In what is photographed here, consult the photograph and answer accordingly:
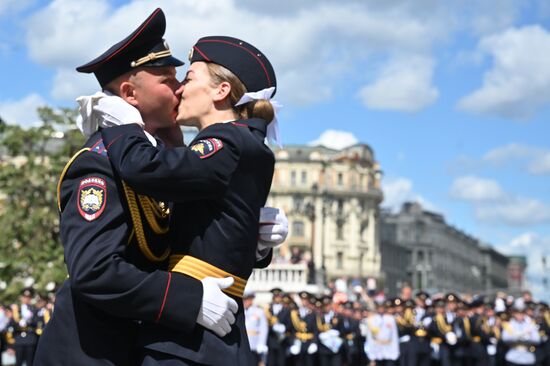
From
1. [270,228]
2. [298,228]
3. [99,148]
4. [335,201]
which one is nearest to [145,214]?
[99,148]

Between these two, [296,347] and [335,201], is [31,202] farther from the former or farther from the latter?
[335,201]

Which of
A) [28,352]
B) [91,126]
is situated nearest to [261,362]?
[28,352]

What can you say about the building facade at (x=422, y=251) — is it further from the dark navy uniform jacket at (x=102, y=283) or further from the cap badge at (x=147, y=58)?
the dark navy uniform jacket at (x=102, y=283)

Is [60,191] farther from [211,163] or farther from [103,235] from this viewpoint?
[211,163]

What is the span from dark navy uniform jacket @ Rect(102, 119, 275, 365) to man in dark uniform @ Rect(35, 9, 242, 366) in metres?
0.09

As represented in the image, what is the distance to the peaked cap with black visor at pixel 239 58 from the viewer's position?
4.51 metres

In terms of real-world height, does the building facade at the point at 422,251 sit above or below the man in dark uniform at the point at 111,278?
above

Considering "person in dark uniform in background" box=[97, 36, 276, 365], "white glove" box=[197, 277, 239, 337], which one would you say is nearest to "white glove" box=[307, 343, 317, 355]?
"person in dark uniform in background" box=[97, 36, 276, 365]

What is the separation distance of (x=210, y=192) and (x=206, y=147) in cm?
19

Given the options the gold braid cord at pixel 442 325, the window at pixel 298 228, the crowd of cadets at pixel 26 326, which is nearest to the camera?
the gold braid cord at pixel 442 325

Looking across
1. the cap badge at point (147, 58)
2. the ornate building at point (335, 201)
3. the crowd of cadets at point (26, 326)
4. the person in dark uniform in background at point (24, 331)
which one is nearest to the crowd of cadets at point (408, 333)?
the crowd of cadets at point (26, 326)

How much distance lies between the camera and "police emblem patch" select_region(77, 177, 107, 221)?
4145 millimetres

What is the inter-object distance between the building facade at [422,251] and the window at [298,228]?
22.5 m

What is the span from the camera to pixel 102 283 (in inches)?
159
